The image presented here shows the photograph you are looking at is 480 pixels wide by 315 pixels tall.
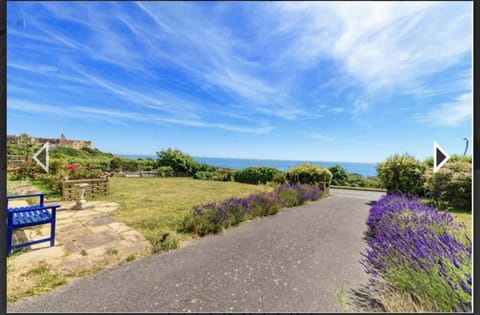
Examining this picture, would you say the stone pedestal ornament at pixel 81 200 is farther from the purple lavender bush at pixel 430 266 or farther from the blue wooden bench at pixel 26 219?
the purple lavender bush at pixel 430 266

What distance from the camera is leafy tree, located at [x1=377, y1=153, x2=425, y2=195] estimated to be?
5.12 m

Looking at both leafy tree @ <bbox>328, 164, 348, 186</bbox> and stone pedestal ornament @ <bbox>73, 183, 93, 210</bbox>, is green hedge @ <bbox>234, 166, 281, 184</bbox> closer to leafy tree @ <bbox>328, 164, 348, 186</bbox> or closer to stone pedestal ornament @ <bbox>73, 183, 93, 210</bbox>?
leafy tree @ <bbox>328, 164, 348, 186</bbox>

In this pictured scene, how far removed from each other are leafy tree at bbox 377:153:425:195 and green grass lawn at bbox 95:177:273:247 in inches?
200

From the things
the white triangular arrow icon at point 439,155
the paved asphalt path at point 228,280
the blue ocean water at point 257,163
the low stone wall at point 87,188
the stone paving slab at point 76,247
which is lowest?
the paved asphalt path at point 228,280

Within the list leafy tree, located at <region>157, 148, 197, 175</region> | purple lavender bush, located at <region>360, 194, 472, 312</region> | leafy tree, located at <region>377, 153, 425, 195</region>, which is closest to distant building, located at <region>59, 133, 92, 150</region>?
leafy tree, located at <region>157, 148, 197, 175</region>

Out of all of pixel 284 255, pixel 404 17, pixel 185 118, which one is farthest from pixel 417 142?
pixel 185 118

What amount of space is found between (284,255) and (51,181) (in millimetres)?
3138

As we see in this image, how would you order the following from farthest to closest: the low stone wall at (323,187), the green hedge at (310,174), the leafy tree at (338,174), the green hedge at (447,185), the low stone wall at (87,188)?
1. the leafy tree at (338,174)
2. the green hedge at (310,174)
3. the low stone wall at (323,187)
4. the green hedge at (447,185)
5. the low stone wall at (87,188)

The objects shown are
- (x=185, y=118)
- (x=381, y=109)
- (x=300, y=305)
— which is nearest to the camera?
(x=300, y=305)

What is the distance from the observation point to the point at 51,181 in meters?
2.48

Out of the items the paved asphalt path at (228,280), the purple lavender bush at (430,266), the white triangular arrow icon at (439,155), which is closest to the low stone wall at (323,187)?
the paved asphalt path at (228,280)

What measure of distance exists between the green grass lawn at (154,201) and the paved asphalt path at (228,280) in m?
0.63

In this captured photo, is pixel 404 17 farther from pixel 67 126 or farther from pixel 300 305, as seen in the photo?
pixel 67 126

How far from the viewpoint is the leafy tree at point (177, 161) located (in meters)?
4.61
